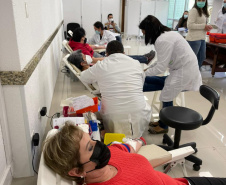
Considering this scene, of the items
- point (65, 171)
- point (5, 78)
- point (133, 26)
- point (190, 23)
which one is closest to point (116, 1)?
point (133, 26)

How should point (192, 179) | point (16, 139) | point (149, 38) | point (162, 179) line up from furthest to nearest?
point (149, 38) → point (16, 139) → point (192, 179) → point (162, 179)

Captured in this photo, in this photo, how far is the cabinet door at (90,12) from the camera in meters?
8.65

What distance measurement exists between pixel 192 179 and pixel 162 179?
28cm

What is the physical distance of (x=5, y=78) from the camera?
54.2 inches

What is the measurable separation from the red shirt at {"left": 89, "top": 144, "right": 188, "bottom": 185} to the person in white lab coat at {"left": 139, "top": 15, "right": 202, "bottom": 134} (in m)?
1.30

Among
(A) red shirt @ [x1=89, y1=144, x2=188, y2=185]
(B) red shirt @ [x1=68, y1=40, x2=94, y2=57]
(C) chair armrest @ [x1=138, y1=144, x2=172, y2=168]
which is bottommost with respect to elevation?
(C) chair armrest @ [x1=138, y1=144, x2=172, y2=168]

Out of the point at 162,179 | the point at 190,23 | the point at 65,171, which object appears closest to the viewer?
the point at 65,171

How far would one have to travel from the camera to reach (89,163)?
0.98 metres

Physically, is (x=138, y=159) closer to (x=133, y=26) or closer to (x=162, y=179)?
(x=162, y=179)

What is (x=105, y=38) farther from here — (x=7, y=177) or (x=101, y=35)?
(x=7, y=177)

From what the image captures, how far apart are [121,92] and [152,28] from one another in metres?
0.79

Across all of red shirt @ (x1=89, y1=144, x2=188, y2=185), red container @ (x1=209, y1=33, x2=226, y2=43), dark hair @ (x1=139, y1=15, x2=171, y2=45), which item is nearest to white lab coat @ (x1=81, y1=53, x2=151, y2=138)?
dark hair @ (x1=139, y1=15, x2=171, y2=45)

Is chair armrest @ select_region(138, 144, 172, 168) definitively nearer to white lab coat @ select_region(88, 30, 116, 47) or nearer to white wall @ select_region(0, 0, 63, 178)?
white wall @ select_region(0, 0, 63, 178)

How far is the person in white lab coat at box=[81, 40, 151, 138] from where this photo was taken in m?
1.95
